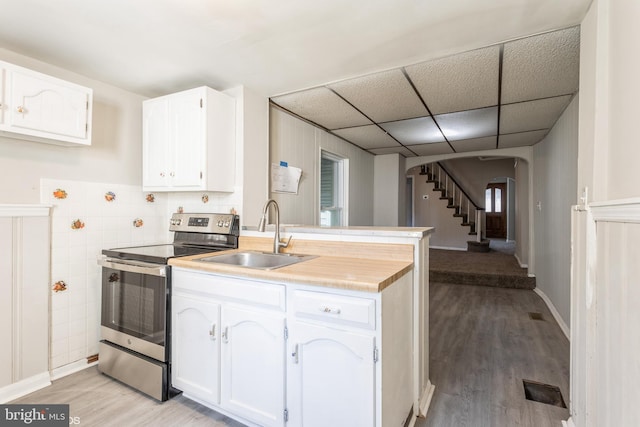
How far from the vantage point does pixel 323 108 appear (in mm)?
2939

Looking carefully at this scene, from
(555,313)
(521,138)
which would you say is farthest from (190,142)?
(521,138)

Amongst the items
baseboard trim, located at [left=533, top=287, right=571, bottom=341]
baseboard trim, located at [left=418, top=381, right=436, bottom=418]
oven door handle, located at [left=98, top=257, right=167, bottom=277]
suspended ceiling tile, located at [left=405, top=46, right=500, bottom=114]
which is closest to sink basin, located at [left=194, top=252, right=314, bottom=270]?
oven door handle, located at [left=98, top=257, right=167, bottom=277]

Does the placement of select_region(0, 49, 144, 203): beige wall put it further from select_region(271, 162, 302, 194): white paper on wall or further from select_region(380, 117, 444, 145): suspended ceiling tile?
select_region(380, 117, 444, 145): suspended ceiling tile

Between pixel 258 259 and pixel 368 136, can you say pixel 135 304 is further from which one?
pixel 368 136

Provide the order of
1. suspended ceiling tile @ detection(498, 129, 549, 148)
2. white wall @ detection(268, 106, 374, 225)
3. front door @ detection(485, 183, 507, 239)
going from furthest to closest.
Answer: front door @ detection(485, 183, 507, 239) < suspended ceiling tile @ detection(498, 129, 549, 148) < white wall @ detection(268, 106, 374, 225)

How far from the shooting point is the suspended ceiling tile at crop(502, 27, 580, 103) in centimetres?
177

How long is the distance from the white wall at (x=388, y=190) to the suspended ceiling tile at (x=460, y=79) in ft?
7.18

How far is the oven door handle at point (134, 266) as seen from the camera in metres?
1.84

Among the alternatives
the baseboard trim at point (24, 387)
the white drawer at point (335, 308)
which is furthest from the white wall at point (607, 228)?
the baseboard trim at point (24, 387)

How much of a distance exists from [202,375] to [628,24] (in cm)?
255

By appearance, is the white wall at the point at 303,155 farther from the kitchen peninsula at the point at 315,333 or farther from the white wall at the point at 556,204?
the white wall at the point at 556,204

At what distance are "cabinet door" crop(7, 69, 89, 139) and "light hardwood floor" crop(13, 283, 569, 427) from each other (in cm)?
A: 167

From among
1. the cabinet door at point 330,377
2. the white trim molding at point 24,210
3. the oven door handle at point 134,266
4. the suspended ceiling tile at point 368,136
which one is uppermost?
the suspended ceiling tile at point 368,136

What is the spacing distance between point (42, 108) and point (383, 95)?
2379mm
